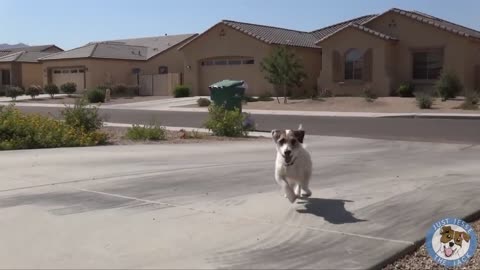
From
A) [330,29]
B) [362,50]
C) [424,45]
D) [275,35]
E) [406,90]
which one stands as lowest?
[406,90]

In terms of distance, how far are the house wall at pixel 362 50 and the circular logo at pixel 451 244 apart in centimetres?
3369

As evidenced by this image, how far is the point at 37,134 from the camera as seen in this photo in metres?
15.0

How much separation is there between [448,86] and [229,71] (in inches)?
668

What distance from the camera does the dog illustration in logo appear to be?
5652 millimetres

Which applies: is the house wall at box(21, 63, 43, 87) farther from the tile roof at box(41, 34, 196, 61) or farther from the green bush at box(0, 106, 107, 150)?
the green bush at box(0, 106, 107, 150)

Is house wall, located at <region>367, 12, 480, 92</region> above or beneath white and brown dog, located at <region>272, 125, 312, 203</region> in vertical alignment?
above

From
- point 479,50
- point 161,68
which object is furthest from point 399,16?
point 161,68

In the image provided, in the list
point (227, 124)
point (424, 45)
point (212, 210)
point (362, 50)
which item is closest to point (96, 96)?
point (362, 50)

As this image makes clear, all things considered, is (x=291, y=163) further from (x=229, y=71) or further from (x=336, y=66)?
(x=229, y=71)

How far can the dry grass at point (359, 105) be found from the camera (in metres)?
31.9

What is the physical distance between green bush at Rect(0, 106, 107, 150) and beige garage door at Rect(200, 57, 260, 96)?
29.0 metres

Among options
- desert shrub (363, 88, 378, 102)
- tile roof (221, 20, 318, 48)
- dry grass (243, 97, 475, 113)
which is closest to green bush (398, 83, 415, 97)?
dry grass (243, 97, 475, 113)

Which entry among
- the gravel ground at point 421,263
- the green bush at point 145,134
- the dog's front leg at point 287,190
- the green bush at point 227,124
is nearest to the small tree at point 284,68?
the green bush at point 227,124

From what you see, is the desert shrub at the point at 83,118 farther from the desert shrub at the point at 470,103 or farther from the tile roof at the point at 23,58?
the tile roof at the point at 23,58
